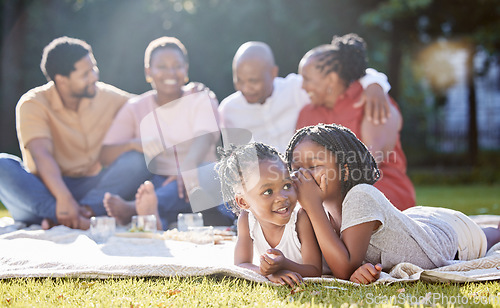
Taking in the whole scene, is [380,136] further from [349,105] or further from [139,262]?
[139,262]

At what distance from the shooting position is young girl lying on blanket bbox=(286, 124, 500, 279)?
2629 mm

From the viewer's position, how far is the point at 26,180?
484cm

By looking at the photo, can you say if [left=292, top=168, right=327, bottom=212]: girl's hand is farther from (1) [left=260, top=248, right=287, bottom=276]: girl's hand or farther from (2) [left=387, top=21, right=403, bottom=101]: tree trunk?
(2) [left=387, top=21, right=403, bottom=101]: tree trunk

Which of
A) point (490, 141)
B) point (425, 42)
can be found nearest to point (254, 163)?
point (425, 42)

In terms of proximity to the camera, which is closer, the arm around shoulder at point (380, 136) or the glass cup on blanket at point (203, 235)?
the glass cup on blanket at point (203, 235)

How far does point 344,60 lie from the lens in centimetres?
455

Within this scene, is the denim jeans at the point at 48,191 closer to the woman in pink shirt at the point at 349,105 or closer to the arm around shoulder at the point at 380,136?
the woman in pink shirt at the point at 349,105

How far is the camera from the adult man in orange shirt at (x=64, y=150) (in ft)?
15.8

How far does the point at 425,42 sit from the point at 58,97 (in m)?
11.2

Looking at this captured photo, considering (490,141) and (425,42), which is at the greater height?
(425,42)

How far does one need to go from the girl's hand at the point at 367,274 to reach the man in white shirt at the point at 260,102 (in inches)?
102

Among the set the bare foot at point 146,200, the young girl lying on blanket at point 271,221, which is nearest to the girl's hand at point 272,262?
the young girl lying on blanket at point 271,221

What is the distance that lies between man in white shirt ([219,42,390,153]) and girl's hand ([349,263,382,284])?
8.47ft

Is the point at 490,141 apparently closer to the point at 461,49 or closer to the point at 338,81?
the point at 461,49
